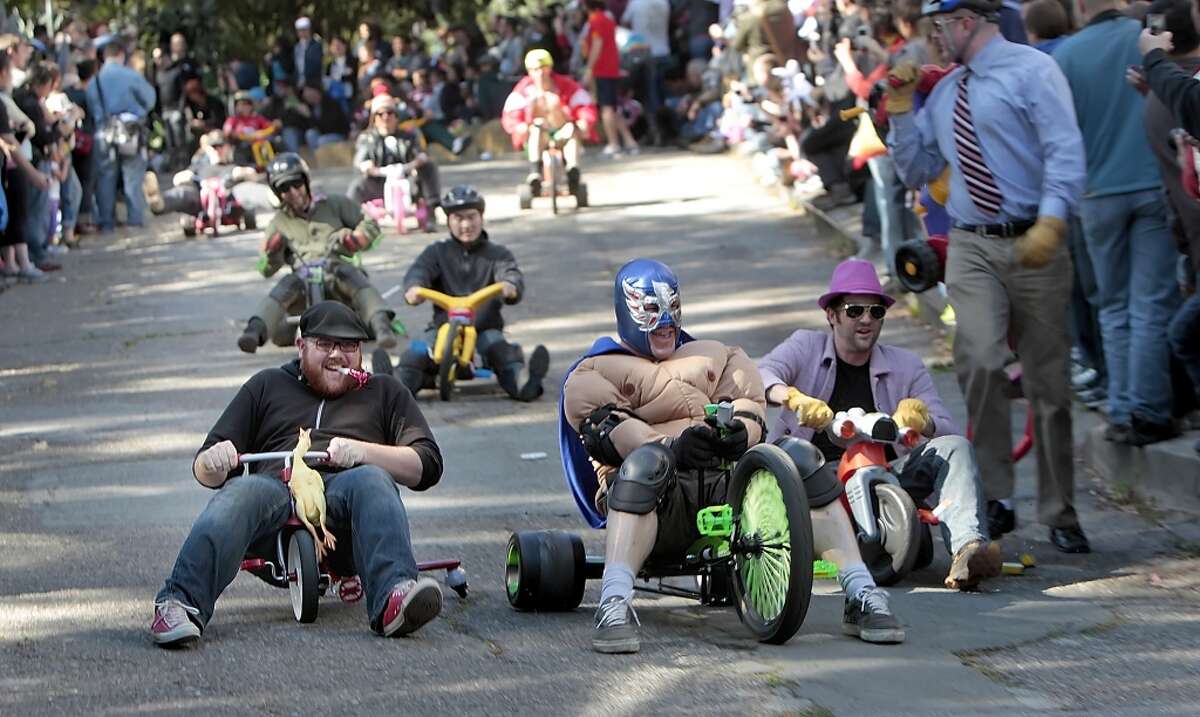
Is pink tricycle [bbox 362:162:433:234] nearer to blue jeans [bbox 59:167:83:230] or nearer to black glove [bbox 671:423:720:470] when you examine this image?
blue jeans [bbox 59:167:83:230]

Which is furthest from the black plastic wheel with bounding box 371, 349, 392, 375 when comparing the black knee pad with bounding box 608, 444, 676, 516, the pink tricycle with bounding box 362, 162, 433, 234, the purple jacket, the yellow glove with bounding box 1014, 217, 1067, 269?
the pink tricycle with bounding box 362, 162, 433, 234

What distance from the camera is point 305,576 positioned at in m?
7.36

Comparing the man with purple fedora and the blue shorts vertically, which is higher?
the blue shorts

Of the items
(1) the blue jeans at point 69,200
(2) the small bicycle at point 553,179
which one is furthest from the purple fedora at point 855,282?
(1) the blue jeans at point 69,200

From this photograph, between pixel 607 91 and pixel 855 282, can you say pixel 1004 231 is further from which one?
pixel 607 91

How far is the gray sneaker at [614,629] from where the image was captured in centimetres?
682

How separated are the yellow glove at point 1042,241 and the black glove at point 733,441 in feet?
5.30

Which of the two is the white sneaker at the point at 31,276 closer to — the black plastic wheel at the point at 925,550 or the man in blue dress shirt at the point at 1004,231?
the man in blue dress shirt at the point at 1004,231

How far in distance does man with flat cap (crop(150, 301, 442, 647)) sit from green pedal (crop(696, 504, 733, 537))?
3.17 feet

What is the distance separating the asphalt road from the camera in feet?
20.8

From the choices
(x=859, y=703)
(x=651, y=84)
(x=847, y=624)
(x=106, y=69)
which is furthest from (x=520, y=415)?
(x=651, y=84)

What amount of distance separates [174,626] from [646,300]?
2131 millimetres

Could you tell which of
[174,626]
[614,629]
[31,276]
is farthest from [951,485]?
[31,276]

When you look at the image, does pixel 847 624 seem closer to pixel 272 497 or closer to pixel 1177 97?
pixel 272 497
